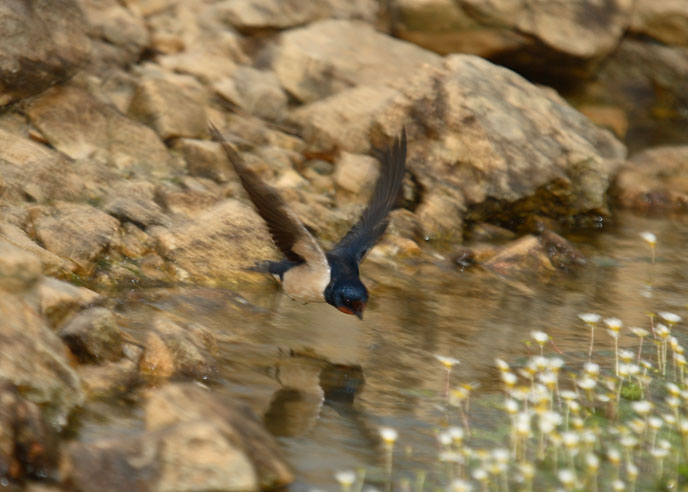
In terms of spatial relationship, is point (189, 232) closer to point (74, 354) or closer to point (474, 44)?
point (74, 354)

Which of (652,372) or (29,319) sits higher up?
(29,319)

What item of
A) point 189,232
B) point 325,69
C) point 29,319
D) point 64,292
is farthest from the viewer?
point 325,69

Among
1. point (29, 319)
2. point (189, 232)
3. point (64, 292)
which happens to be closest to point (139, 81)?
point (189, 232)

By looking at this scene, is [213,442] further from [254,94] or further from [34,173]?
[254,94]

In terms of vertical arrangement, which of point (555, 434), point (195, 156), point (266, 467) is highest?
point (555, 434)

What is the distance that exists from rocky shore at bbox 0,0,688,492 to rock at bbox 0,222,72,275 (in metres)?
0.03

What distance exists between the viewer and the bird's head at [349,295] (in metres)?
6.73

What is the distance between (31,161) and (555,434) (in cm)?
586

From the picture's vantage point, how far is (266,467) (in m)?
4.48

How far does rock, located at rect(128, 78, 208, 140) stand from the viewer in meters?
10.8

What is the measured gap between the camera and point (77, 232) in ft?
25.2

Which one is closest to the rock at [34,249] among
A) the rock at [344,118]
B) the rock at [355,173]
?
the rock at [355,173]

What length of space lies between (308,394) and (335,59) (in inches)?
324

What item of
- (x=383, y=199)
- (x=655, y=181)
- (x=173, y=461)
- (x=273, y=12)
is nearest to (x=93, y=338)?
(x=173, y=461)
